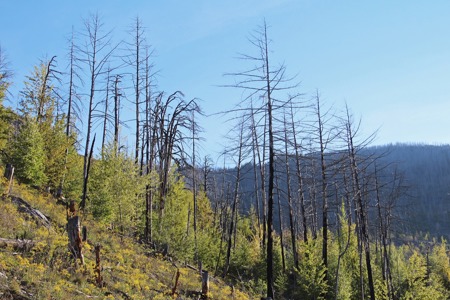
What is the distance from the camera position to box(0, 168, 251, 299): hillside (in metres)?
7.87

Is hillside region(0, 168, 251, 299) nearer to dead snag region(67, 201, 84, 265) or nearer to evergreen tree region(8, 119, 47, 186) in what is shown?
dead snag region(67, 201, 84, 265)

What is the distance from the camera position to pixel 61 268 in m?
9.45

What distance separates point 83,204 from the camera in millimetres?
19250

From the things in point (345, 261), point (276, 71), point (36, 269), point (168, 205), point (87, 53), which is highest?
point (87, 53)

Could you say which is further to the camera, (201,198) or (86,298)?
(201,198)

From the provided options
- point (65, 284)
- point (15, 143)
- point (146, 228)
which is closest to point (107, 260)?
point (65, 284)

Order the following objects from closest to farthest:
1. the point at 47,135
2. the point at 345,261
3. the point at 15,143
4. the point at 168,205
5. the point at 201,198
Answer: the point at 15,143 < the point at 47,135 < the point at 168,205 < the point at 345,261 < the point at 201,198

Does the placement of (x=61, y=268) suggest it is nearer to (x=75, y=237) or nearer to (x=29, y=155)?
(x=75, y=237)

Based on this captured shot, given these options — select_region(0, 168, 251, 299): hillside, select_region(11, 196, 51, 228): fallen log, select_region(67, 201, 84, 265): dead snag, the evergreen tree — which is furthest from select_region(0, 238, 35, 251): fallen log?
the evergreen tree

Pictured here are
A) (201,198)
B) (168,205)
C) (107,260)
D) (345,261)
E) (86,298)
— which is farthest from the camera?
(201,198)

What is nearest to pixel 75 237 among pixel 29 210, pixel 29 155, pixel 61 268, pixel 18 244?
pixel 61 268

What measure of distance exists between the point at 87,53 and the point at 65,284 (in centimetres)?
1684

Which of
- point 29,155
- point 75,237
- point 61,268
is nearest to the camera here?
point 61,268

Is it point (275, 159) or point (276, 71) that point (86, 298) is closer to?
point (275, 159)
